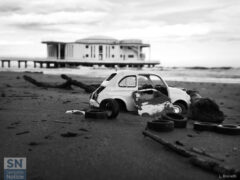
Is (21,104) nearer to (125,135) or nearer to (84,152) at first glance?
(125,135)

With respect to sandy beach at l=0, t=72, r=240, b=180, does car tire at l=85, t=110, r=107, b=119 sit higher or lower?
higher

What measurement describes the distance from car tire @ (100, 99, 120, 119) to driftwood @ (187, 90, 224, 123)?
2182mm

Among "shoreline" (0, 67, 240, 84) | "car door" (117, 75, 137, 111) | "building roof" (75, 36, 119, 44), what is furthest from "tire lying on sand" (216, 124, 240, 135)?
"building roof" (75, 36, 119, 44)

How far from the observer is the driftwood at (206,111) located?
756 cm

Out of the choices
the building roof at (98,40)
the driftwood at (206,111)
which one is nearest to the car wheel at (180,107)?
the driftwood at (206,111)

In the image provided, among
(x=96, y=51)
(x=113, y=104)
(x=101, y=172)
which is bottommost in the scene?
(x=101, y=172)

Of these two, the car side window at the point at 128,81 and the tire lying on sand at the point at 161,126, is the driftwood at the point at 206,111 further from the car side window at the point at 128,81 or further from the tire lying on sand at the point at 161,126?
the car side window at the point at 128,81

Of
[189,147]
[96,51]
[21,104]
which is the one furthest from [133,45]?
[189,147]

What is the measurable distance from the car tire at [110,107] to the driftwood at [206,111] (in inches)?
85.9

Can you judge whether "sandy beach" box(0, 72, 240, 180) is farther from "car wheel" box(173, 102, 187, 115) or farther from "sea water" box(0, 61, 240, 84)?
"sea water" box(0, 61, 240, 84)

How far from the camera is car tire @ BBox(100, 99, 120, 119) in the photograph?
7398mm

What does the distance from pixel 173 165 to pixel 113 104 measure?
345 centimetres

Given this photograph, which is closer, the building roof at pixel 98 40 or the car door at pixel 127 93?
the car door at pixel 127 93

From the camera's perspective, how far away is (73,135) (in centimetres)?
564
